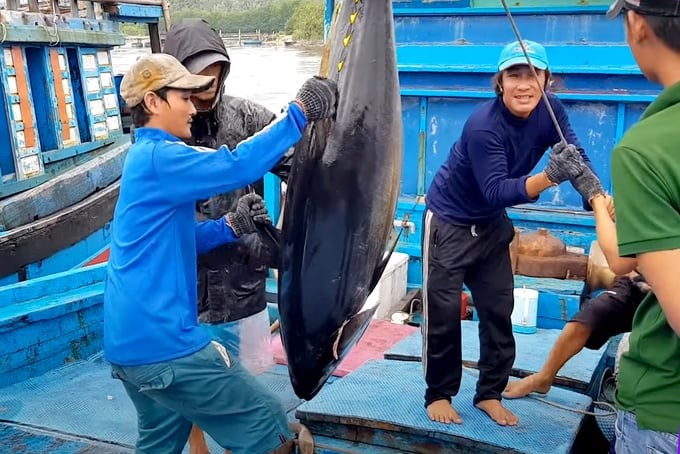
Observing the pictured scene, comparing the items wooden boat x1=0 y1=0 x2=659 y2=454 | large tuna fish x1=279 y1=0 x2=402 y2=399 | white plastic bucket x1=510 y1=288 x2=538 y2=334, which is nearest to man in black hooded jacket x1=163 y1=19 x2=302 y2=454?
large tuna fish x1=279 y1=0 x2=402 y2=399

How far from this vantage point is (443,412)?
281 cm

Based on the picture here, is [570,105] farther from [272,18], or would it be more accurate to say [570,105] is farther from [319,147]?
[272,18]

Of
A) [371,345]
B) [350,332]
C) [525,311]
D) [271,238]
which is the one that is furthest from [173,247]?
[525,311]

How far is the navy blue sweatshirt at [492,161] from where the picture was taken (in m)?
2.55

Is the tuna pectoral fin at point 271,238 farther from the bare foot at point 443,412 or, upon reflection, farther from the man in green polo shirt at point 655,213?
the man in green polo shirt at point 655,213

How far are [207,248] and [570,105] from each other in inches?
138

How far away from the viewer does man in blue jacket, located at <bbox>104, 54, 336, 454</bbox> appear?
205cm

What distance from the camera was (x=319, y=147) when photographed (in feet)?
7.10

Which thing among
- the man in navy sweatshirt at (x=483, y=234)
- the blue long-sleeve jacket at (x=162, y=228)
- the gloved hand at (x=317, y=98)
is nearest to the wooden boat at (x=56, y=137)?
the blue long-sleeve jacket at (x=162, y=228)

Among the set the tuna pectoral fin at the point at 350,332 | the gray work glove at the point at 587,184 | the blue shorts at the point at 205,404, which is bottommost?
the blue shorts at the point at 205,404

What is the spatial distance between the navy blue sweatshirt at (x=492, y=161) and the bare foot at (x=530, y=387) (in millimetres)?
803

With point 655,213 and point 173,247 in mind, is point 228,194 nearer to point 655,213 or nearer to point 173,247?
point 173,247

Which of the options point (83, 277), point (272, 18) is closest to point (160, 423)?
point (83, 277)

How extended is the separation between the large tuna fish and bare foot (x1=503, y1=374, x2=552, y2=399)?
121cm
